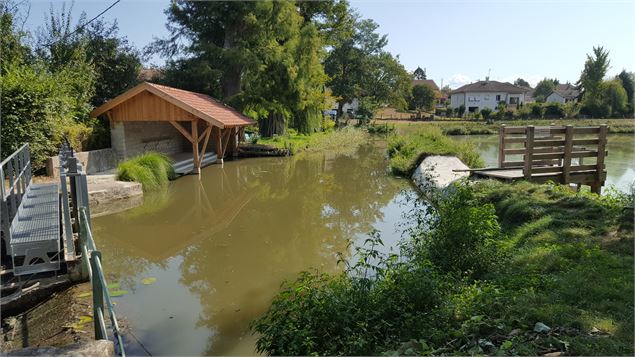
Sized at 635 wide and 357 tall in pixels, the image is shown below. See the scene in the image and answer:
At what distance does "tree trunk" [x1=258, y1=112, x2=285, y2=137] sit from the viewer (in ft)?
89.6

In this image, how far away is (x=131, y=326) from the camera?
15.4 feet

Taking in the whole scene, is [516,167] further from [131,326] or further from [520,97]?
[520,97]

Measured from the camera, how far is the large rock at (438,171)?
1133 cm

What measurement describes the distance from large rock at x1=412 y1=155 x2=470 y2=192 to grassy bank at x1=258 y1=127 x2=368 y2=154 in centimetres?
914

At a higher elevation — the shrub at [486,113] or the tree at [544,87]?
the tree at [544,87]

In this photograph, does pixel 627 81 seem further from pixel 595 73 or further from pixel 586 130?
pixel 586 130

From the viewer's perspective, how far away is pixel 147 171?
41.2 feet

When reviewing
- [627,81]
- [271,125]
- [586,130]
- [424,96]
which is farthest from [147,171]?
[627,81]

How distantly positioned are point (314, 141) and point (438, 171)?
554 inches

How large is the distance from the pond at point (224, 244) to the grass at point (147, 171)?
50 centimetres

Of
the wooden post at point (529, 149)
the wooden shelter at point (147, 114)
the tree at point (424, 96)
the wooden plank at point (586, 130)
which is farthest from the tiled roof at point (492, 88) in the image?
the wooden post at point (529, 149)

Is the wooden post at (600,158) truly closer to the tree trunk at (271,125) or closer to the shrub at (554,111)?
the tree trunk at (271,125)

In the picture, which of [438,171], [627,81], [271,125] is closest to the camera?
[438,171]

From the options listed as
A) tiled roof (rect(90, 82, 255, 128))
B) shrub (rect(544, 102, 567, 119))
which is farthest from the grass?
shrub (rect(544, 102, 567, 119))
